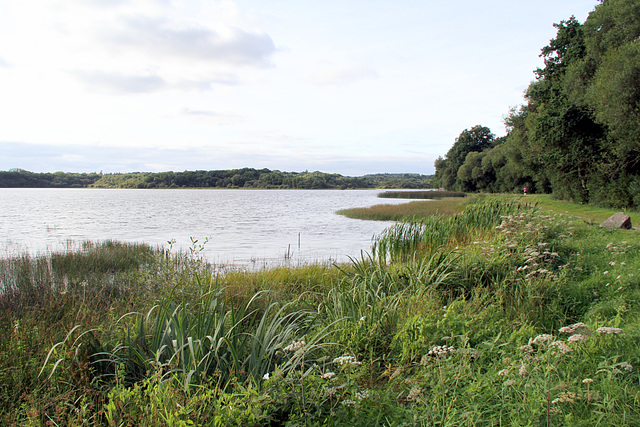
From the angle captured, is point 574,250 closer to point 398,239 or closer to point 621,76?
point 398,239

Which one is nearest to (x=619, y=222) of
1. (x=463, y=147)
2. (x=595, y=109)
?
(x=595, y=109)

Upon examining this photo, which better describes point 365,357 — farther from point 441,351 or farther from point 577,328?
point 577,328

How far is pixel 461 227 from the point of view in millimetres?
10672

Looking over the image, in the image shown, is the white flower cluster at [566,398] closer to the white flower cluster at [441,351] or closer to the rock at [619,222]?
the white flower cluster at [441,351]

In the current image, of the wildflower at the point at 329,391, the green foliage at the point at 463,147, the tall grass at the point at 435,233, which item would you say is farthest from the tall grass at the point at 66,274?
the green foliage at the point at 463,147

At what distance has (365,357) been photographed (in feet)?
13.5

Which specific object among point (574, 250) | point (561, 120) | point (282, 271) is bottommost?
point (282, 271)

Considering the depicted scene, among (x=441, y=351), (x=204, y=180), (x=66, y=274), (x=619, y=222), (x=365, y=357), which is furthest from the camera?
(x=204, y=180)

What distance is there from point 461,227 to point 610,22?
55.1ft

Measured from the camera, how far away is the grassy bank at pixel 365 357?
8.64ft

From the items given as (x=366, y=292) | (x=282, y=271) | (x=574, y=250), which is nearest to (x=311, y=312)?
(x=366, y=292)

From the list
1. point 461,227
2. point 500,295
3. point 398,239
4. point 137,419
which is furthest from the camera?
point 461,227

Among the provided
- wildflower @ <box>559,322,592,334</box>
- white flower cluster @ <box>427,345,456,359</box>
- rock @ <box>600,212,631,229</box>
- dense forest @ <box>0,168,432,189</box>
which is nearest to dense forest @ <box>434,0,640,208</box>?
rock @ <box>600,212,631,229</box>

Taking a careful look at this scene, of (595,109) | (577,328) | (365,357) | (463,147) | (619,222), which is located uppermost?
(463,147)
